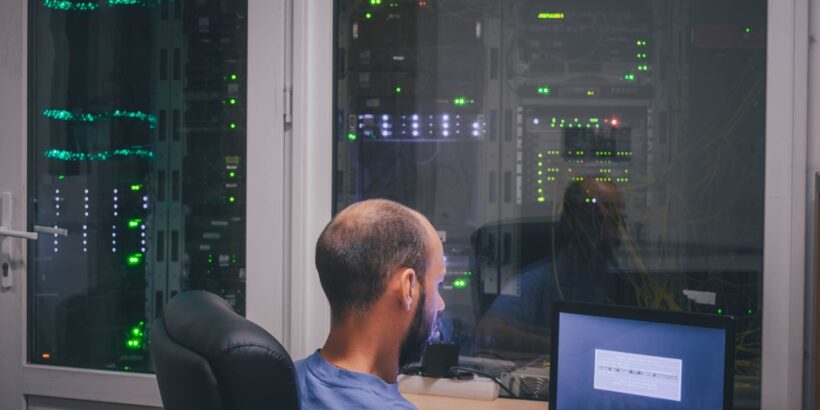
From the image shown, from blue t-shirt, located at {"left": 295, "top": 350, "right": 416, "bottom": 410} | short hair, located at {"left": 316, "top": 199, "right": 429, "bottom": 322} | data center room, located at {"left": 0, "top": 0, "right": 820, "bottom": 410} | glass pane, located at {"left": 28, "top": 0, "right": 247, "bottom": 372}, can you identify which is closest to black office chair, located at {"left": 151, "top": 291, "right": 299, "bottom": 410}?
blue t-shirt, located at {"left": 295, "top": 350, "right": 416, "bottom": 410}

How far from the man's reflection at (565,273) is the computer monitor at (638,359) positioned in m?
0.59

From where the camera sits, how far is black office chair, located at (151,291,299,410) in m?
0.85

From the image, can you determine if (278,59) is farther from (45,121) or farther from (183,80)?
(45,121)

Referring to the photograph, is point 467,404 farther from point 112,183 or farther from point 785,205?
point 112,183

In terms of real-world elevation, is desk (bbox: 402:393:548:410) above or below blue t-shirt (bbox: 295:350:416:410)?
below

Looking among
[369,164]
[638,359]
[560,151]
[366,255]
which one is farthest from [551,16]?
[366,255]

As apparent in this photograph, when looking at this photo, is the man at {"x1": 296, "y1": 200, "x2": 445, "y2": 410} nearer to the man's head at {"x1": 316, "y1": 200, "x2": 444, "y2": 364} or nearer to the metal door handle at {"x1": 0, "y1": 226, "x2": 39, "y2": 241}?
the man's head at {"x1": 316, "y1": 200, "x2": 444, "y2": 364}

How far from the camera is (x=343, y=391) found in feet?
3.64

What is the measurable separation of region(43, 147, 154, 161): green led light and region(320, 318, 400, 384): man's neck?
1.43m

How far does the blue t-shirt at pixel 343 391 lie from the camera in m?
1.09

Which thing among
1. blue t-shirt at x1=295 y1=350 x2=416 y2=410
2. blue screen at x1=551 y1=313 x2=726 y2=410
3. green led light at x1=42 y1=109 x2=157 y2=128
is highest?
green led light at x1=42 y1=109 x2=157 y2=128

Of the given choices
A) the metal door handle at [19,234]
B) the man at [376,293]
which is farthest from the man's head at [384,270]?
the metal door handle at [19,234]

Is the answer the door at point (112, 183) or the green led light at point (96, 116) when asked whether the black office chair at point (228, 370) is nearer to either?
the door at point (112, 183)

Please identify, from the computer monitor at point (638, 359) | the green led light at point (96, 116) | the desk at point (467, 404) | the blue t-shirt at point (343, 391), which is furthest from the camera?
the green led light at point (96, 116)
